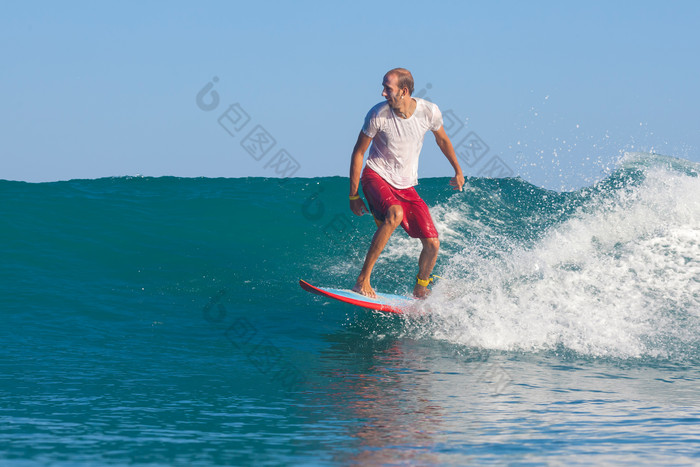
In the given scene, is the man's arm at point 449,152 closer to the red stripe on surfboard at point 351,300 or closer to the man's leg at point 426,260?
the man's leg at point 426,260

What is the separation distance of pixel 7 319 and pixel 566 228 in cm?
858

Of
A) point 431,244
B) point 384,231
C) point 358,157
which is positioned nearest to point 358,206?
point 384,231

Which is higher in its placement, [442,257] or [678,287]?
[442,257]

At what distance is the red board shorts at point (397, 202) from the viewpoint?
23.1ft

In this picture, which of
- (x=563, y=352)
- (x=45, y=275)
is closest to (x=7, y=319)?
(x=45, y=275)

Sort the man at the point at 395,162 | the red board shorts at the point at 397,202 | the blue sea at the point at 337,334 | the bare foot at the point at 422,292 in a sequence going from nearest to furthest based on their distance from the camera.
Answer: the blue sea at the point at 337,334 < the man at the point at 395,162 < the red board shorts at the point at 397,202 < the bare foot at the point at 422,292

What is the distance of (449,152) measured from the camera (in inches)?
289

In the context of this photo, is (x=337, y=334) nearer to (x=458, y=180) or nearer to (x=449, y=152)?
(x=458, y=180)

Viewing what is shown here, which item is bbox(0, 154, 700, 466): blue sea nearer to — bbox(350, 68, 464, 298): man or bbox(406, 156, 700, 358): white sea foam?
bbox(406, 156, 700, 358): white sea foam

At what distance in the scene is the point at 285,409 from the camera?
457cm

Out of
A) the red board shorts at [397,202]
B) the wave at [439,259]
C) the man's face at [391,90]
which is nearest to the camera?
the man's face at [391,90]

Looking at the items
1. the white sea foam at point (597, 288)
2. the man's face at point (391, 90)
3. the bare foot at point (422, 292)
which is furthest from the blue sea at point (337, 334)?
the man's face at point (391, 90)

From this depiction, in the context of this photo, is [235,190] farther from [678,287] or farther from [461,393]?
[461,393]

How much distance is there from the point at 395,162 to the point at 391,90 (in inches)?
30.9
